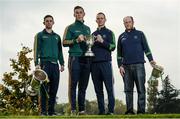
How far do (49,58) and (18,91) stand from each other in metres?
15.1

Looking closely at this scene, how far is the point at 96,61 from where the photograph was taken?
34.9ft

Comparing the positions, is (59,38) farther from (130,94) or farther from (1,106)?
(1,106)

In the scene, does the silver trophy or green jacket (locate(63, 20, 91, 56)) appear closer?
the silver trophy

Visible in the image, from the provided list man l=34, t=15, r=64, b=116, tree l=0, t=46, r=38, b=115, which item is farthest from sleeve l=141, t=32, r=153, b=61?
tree l=0, t=46, r=38, b=115

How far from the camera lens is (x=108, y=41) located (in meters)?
10.8

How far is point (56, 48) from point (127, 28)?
5.67 feet

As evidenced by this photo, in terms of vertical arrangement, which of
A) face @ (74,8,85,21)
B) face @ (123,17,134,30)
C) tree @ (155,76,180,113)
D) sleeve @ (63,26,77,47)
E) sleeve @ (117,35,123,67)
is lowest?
tree @ (155,76,180,113)

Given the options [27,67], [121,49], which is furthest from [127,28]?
[27,67]

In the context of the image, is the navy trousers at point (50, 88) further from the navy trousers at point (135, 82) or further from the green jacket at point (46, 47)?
the navy trousers at point (135, 82)

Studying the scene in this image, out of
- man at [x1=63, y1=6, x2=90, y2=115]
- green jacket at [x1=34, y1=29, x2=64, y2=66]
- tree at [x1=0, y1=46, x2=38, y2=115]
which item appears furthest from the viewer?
tree at [x1=0, y1=46, x2=38, y2=115]

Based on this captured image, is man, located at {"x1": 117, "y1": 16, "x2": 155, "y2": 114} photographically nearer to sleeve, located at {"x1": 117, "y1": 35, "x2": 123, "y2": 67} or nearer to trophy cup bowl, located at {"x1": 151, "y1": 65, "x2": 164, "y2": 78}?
sleeve, located at {"x1": 117, "y1": 35, "x2": 123, "y2": 67}

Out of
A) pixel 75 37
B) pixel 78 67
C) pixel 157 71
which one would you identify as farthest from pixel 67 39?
pixel 157 71

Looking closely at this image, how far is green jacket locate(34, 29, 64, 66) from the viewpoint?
35.1 feet

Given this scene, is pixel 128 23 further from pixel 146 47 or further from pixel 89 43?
pixel 89 43
